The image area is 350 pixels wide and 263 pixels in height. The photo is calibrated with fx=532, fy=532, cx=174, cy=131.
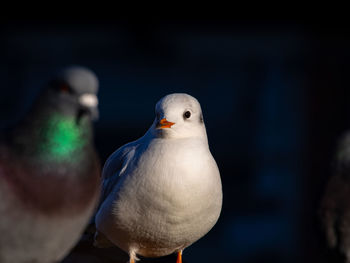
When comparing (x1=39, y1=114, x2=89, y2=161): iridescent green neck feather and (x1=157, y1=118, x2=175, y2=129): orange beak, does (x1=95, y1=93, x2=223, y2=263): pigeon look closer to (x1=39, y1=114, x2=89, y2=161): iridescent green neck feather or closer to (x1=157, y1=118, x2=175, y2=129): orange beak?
(x1=157, y1=118, x2=175, y2=129): orange beak

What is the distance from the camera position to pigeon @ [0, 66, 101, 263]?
125cm

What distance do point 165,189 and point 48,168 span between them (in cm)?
52

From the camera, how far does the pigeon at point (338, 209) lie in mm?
2504

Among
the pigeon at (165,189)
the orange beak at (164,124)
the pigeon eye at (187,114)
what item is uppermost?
the pigeon eye at (187,114)

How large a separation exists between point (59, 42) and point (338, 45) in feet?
7.53

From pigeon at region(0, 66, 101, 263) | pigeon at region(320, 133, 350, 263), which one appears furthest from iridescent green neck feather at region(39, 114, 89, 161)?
pigeon at region(320, 133, 350, 263)

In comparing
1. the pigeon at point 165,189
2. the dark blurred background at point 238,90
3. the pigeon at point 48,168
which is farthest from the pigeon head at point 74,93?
the dark blurred background at point 238,90

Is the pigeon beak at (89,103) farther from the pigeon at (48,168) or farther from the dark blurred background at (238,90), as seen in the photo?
the dark blurred background at (238,90)

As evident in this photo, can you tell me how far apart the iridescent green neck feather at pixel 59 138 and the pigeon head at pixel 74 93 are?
0.07 feet

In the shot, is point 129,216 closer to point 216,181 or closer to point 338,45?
point 216,181

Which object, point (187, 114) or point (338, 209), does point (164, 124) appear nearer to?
point (187, 114)

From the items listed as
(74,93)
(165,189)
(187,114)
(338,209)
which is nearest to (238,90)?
(338,209)

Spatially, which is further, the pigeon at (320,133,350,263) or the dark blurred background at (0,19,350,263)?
the dark blurred background at (0,19,350,263)

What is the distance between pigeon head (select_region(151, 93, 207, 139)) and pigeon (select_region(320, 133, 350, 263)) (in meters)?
1.03
